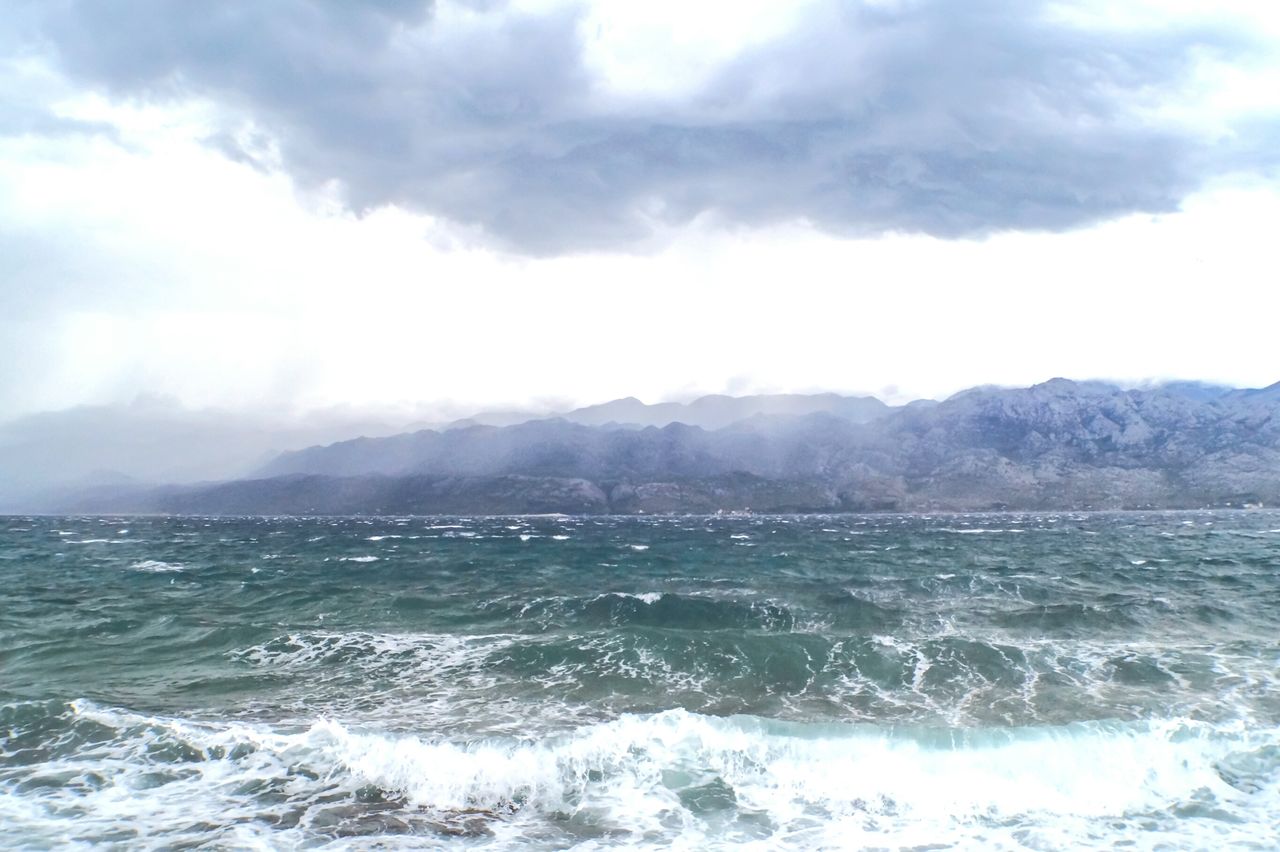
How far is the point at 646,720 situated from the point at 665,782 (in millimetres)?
2950

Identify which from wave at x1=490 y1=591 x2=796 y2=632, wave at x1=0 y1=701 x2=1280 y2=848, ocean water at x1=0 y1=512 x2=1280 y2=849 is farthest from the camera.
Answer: wave at x1=490 y1=591 x2=796 y2=632

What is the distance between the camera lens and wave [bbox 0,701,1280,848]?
1705cm

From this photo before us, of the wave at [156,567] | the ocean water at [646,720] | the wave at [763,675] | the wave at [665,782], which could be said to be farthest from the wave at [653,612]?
the wave at [156,567]

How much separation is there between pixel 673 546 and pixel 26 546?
81838 millimetres

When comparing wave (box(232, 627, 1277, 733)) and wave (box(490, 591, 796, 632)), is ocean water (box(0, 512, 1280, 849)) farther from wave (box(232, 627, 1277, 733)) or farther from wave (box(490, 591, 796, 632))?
wave (box(490, 591, 796, 632))

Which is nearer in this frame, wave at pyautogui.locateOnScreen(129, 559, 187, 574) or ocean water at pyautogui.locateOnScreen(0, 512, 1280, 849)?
ocean water at pyautogui.locateOnScreen(0, 512, 1280, 849)

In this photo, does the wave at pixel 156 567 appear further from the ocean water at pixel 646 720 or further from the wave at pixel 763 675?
the wave at pixel 763 675

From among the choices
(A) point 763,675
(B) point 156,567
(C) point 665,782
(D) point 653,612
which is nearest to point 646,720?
(C) point 665,782

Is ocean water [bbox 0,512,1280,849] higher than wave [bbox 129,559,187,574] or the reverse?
the reverse

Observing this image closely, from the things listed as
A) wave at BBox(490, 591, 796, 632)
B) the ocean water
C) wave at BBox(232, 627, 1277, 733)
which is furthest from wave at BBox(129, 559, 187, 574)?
wave at BBox(232, 627, 1277, 733)

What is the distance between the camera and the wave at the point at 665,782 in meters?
17.0

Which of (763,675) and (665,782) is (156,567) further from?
(665,782)

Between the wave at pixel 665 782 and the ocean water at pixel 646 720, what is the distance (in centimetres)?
8

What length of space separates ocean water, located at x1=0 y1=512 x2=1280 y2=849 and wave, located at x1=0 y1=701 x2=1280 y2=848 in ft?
0.26
